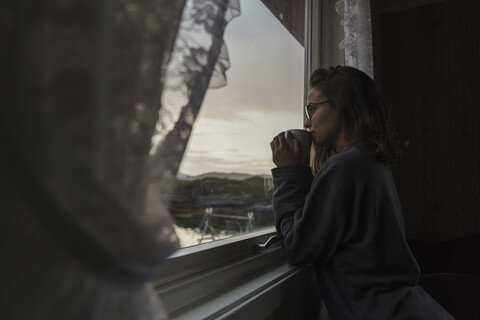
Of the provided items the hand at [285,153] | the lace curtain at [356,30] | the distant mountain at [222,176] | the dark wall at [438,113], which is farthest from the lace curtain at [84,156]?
the dark wall at [438,113]

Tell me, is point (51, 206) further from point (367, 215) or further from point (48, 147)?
point (367, 215)

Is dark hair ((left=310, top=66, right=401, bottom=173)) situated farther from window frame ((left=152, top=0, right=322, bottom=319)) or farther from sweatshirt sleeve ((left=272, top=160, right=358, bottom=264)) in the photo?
window frame ((left=152, top=0, right=322, bottom=319))

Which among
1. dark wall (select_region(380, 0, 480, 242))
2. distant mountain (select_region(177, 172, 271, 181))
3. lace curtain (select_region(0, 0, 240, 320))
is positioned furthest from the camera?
dark wall (select_region(380, 0, 480, 242))

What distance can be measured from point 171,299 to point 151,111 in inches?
20.2

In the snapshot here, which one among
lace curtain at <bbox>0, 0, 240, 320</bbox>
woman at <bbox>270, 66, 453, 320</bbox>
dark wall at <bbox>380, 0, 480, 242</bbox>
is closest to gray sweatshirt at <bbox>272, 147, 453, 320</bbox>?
woman at <bbox>270, 66, 453, 320</bbox>

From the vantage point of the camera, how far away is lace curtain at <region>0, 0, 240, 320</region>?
0.21 metres

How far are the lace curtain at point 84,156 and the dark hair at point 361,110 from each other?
0.81 meters

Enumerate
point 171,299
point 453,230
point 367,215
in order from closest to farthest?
point 171,299 → point 367,215 → point 453,230

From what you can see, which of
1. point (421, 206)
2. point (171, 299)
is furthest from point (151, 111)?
point (421, 206)

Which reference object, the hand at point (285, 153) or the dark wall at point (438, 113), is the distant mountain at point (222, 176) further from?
the dark wall at point (438, 113)

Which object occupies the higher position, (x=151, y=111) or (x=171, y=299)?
(x=151, y=111)

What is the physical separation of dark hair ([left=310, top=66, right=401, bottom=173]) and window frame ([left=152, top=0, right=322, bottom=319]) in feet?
1.48

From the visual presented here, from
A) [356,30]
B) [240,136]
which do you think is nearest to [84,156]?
[240,136]

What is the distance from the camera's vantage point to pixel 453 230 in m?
2.45
